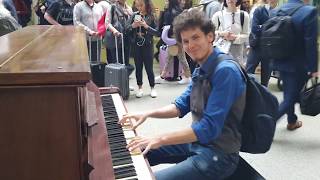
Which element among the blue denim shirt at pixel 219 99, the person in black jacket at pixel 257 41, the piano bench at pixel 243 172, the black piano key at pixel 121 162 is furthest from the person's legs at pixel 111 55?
the black piano key at pixel 121 162

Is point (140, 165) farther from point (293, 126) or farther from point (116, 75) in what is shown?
point (116, 75)

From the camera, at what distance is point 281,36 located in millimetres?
3449

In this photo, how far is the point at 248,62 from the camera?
473 centimetres

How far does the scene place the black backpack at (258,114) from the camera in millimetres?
1708

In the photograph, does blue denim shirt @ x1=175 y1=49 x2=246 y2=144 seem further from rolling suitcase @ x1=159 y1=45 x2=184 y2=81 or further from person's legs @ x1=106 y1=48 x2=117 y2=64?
rolling suitcase @ x1=159 y1=45 x2=184 y2=81

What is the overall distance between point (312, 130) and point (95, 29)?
3.03 m

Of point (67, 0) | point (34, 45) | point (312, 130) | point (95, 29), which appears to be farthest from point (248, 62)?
point (34, 45)

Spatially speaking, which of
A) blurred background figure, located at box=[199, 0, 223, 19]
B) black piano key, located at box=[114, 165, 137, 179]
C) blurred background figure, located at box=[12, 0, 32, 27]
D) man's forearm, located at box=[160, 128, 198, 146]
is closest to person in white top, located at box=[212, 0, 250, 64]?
blurred background figure, located at box=[199, 0, 223, 19]

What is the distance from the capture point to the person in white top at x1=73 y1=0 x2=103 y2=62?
5.28m

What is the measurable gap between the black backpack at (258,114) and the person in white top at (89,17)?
3.80 metres

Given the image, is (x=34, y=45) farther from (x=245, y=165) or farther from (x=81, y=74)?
(x=245, y=165)

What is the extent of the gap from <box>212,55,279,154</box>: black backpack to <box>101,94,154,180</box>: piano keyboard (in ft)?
1.67

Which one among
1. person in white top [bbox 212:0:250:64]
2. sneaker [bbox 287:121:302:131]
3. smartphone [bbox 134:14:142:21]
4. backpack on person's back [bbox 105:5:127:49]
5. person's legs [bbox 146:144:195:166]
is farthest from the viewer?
backpack on person's back [bbox 105:5:127:49]

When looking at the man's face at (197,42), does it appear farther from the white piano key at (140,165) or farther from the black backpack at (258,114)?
the white piano key at (140,165)
